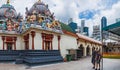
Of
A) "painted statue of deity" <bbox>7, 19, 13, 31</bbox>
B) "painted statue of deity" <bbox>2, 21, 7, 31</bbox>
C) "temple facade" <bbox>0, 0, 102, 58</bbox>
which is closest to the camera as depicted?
"temple facade" <bbox>0, 0, 102, 58</bbox>

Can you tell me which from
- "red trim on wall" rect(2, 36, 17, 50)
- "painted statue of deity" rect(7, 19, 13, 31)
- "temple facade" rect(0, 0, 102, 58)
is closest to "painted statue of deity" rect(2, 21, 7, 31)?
"temple facade" rect(0, 0, 102, 58)

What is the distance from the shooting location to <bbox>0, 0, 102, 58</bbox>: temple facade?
21.3 m

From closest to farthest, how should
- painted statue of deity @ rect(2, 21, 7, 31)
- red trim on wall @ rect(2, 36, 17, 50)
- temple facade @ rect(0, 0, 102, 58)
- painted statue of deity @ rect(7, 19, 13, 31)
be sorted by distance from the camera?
1. temple facade @ rect(0, 0, 102, 58)
2. red trim on wall @ rect(2, 36, 17, 50)
3. painted statue of deity @ rect(2, 21, 7, 31)
4. painted statue of deity @ rect(7, 19, 13, 31)

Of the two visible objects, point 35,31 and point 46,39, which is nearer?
point 35,31

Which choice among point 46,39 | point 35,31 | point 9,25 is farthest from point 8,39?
point 35,31

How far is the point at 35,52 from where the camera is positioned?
19.6 metres

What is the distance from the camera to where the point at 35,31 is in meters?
20.8

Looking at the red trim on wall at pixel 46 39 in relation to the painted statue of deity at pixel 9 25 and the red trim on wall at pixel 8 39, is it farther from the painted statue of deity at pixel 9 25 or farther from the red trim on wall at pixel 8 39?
the painted statue of deity at pixel 9 25

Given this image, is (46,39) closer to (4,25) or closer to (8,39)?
(8,39)

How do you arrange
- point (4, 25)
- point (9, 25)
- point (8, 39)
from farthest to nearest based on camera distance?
point (9, 25) → point (4, 25) → point (8, 39)

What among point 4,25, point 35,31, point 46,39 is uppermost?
point 4,25

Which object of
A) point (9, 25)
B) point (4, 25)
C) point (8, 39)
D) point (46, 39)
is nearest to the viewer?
point (46, 39)

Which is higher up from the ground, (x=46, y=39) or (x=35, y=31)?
(x=35, y=31)

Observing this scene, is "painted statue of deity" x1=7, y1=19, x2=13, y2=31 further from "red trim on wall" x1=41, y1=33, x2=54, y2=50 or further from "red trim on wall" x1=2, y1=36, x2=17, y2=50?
"red trim on wall" x1=41, y1=33, x2=54, y2=50
